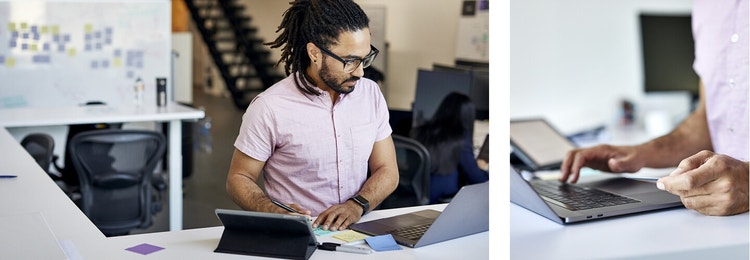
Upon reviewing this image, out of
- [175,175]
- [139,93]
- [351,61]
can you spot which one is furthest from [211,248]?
[139,93]

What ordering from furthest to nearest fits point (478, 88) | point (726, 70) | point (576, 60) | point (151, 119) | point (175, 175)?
1. point (576, 60)
2. point (175, 175)
3. point (151, 119)
4. point (478, 88)
5. point (726, 70)

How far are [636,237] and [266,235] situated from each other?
3.10ft

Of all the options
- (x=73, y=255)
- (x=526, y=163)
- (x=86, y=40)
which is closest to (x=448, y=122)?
(x=526, y=163)

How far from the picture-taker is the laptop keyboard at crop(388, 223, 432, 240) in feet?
7.93

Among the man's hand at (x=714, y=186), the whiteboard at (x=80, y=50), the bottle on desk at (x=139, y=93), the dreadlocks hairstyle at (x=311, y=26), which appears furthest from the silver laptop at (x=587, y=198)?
the whiteboard at (x=80, y=50)

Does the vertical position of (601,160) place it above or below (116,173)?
above

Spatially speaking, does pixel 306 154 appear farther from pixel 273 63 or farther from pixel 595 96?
pixel 595 96

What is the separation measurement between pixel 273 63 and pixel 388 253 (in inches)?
27.7

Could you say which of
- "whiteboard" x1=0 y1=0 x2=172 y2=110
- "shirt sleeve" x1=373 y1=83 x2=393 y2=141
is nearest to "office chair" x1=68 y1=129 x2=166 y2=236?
"whiteboard" x1=0 y1=0 x2=172 y2=110

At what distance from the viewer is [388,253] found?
2.27 meters

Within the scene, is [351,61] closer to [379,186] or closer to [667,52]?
[379,186]

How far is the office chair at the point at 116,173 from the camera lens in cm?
497

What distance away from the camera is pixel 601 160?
305 centimetres

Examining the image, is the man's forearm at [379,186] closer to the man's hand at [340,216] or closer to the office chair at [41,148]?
the man's hand at [340,216]
